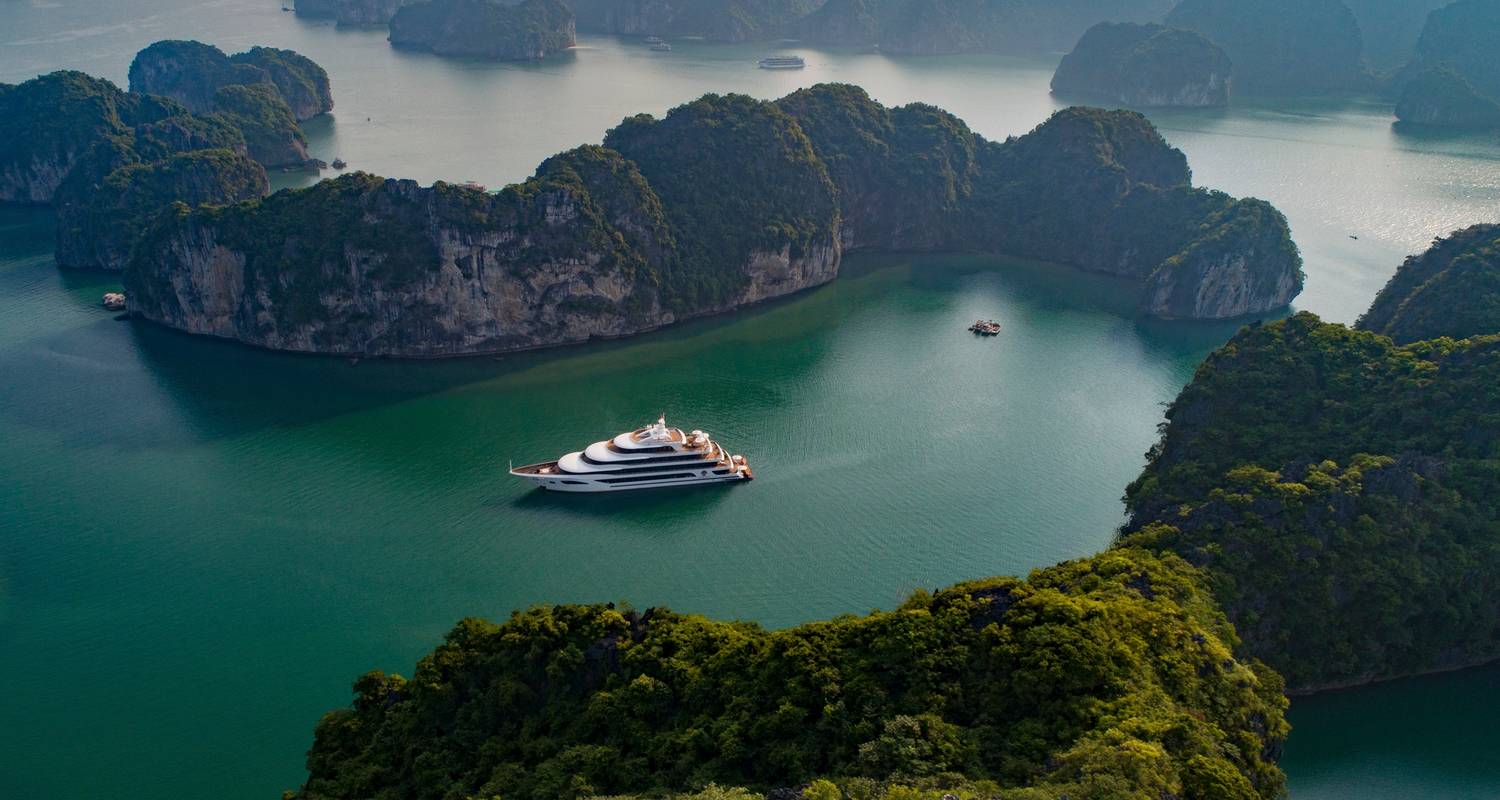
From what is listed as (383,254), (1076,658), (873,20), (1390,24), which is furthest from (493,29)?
(1076,658)

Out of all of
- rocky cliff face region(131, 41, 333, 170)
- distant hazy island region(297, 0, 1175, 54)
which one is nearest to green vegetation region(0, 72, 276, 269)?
rocky cliff face region(131, 41, 333, 170)

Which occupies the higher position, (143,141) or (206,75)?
(206,75)

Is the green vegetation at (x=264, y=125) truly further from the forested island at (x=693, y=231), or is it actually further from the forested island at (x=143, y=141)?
the forested island at (x=693, y=231)

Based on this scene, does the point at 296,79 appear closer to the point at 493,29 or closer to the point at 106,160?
the point at 106,160

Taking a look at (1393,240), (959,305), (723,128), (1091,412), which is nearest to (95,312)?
Result: (723,128)

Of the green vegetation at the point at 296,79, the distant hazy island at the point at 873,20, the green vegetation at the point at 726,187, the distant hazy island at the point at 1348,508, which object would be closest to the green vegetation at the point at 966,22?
the distant hazy island at the point at 873,20

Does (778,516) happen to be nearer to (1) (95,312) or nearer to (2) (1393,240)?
(1) (95,312)
